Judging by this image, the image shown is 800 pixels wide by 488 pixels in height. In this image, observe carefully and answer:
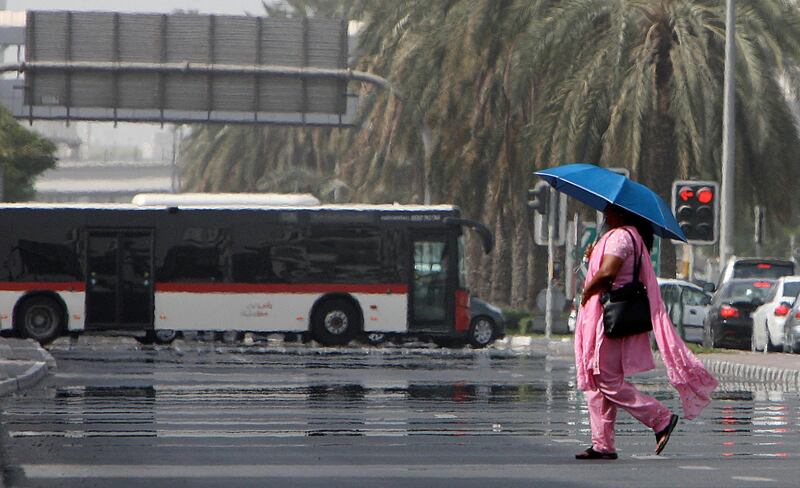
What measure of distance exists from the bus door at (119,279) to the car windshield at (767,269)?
11.8 meters

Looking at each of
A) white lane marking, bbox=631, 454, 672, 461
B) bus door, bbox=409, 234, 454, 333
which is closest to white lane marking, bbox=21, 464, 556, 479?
white lane marking, bbox=631, 454, 672, 461

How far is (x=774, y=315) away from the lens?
3269 cm

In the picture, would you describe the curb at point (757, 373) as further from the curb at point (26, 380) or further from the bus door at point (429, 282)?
the bus door at point (429, 282)

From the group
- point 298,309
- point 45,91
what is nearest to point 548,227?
point 298,309

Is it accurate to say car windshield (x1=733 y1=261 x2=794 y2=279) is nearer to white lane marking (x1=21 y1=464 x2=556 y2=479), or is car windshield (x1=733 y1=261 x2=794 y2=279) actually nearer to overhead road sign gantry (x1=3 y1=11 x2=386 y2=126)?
A: overhead road sign gantry (x1=3 y1=11 x2=386 y2=126)

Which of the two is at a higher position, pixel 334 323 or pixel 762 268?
pixel 762 268

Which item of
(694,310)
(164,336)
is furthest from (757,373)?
(164,336)

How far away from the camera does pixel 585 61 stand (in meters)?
38.2

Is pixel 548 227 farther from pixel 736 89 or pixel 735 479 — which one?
pixel 735 479

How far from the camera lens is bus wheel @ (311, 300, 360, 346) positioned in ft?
121

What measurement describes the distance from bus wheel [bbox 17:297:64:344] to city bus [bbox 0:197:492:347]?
3 cm

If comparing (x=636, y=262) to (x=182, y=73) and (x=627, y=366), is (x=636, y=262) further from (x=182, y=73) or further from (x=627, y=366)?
(x=182, y=73)

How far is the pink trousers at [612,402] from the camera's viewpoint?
1203cm

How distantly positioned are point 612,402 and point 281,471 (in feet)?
6.94
